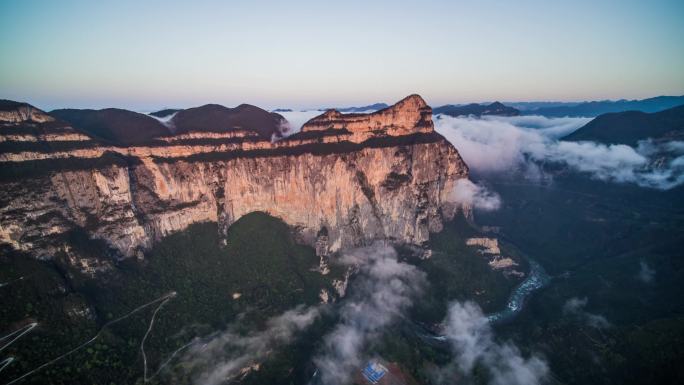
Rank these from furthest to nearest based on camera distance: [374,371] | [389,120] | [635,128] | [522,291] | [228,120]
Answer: [635,128]
[389,120]
[522,291]
[228,120]
[374,371]

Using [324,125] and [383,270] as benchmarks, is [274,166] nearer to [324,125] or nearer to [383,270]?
[324,125]

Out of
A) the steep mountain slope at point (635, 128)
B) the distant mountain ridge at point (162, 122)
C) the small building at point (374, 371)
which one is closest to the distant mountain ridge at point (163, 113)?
the distant mountain ridge at point (162, 122)

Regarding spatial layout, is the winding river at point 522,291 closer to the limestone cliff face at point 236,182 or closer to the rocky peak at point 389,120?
the limestone cliff face at point 236,182

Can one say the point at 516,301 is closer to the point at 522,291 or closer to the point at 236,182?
the point at 522,291

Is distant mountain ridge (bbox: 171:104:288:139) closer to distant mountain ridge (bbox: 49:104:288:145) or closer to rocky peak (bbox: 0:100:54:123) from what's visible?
distant mountain ridge (bbox: 49:104:288:145)

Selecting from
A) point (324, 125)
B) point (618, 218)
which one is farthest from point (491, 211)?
point (324, 125)

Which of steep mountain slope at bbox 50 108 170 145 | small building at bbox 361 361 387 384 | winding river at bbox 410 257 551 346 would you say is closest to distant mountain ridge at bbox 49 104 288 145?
steep mountain slope at bbox 50 108 170 145

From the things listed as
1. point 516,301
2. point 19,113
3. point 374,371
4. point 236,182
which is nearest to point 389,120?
point 236,182
